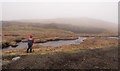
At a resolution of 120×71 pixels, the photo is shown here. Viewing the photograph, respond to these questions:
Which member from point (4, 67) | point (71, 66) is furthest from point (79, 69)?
point (4, 67)

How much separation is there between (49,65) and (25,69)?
3.55 metres

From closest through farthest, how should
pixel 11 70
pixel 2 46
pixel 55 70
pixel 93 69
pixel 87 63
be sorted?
pixel 11 70
pixel 55 70
pixel 93 69
pixel 87 63
pixel 2 46

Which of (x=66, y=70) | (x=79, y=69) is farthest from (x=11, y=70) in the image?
(x=79, y=69)

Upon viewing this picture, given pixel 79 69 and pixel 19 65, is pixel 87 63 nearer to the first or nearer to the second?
pixel 79 69

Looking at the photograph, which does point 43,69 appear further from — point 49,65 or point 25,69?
point 25,69

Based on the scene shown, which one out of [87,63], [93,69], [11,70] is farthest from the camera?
[87,63]

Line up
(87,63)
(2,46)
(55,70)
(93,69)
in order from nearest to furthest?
(55,70), (93,69), (87,63), (2,46)

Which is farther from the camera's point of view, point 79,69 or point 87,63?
point 87,63

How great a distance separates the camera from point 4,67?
1196cm

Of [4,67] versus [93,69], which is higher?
[4,67]

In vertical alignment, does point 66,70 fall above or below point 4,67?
below

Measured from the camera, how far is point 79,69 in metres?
12.9

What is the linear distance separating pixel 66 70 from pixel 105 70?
6.22 meters

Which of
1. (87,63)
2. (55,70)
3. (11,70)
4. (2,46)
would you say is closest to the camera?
(11,70)
